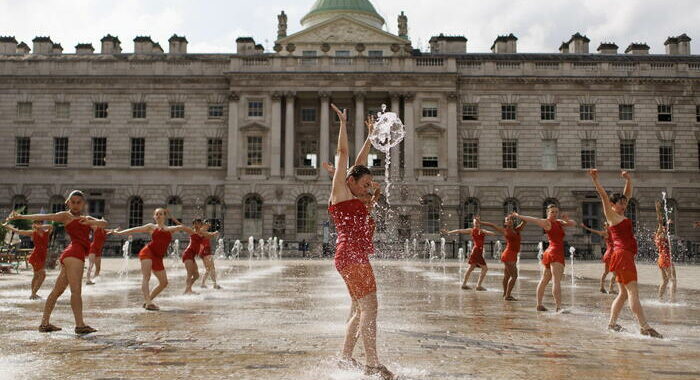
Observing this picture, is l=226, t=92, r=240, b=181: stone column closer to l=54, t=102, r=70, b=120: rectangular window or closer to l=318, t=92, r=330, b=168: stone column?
l=318, t=92, r=330, b=168: stone column

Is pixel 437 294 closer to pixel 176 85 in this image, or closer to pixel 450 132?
pixel 450 132

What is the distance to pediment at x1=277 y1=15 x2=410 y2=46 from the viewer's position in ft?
164

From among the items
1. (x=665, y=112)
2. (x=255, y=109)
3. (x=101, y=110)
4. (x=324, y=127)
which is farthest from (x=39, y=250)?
(x=665, y=112)

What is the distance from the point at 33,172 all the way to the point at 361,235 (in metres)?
47.6

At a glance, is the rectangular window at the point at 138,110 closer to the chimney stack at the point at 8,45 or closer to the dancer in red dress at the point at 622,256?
the chimney stack at the point at 8,45

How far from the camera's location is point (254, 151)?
47.6m

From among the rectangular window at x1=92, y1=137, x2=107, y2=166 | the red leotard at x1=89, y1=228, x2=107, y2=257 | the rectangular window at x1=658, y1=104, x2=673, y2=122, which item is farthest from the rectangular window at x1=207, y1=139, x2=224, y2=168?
the rectangular window at x1=658, y1=104, x2=673, y2=122

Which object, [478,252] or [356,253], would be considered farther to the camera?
[478,252]

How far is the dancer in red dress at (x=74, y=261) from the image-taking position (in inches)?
326

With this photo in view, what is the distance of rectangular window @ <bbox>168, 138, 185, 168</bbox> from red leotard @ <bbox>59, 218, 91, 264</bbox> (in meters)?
40.3

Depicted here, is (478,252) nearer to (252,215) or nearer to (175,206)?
(252,215)

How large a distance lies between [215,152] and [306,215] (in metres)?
8.28

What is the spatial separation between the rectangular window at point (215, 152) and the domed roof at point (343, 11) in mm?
14823

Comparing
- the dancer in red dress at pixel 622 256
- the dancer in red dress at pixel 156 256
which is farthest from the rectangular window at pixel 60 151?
the dancer in red dress at pixel 622 256
